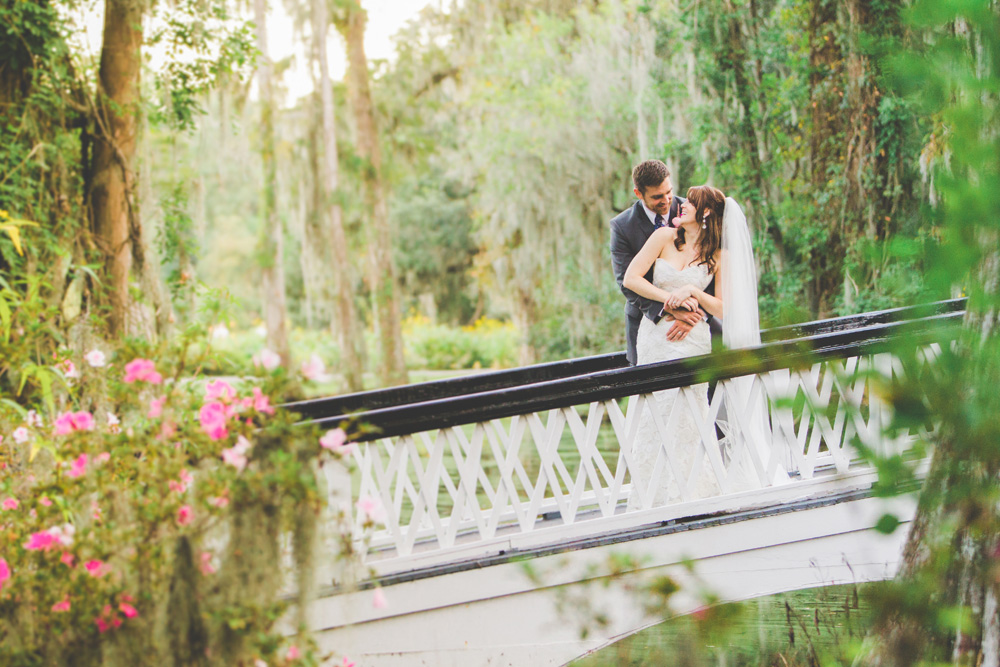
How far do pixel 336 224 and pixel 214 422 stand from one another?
14720mm

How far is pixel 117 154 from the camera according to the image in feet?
19.5

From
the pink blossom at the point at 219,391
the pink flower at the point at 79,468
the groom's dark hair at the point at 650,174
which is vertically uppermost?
the groom's dark hair at the point at 650,174

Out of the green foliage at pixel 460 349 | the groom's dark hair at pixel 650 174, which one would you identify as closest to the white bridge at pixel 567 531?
the groom's dark hair at pixel 650 174

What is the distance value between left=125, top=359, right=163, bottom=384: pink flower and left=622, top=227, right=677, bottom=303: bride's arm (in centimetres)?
251

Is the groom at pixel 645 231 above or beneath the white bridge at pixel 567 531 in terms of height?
above

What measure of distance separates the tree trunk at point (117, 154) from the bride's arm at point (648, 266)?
395 cm

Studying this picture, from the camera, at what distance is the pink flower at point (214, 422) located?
6.59ft

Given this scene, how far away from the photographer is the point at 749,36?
32.7ft

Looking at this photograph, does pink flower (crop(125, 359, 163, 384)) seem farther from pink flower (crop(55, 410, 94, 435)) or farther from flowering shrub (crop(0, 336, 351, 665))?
pink flower (crop(55, 410, 94, 435))

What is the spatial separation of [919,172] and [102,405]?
7.82 m

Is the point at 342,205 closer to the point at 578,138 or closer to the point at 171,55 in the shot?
the point at 578,138

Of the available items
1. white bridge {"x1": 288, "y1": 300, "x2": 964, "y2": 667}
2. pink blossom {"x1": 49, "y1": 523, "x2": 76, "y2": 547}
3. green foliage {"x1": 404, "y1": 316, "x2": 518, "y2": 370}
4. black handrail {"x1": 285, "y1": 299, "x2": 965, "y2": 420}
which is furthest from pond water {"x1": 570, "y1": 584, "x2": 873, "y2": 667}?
green foliage {"x1": 404, "y1": 316, "x2": 518, "y2": 370}

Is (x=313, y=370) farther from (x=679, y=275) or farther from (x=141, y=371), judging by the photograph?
(x=679, y=275)

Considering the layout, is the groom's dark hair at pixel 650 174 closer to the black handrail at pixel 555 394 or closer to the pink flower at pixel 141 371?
the black handrail at pixel 555 394
